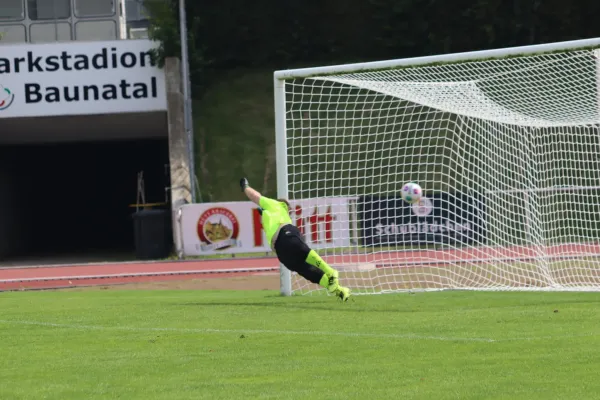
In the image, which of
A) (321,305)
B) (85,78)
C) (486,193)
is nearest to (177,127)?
(85,78)

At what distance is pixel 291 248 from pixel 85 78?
18890mm

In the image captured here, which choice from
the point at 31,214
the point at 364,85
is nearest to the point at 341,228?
the point at 364,85

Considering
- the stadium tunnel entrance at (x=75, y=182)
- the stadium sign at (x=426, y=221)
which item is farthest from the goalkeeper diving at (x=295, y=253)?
the stadium tunnel entrance at (x=75, y=182)

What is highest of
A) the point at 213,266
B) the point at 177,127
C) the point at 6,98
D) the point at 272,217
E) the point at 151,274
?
the point at 6,98

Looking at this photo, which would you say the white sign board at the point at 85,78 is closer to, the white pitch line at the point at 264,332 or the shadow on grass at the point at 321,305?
the shadow on grass at the point at 321,305

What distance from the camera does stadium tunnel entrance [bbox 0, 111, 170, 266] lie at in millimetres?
33469

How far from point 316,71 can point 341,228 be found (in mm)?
8664

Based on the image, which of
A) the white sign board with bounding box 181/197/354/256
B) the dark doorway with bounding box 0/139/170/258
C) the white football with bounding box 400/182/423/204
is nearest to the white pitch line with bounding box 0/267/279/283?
the white sign board with bounding box 181/197/354/256

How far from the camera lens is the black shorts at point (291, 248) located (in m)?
13.5

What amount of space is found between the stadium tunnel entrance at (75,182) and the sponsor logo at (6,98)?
69cm

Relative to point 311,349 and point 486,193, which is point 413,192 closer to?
point 486,193

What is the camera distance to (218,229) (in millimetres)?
26609

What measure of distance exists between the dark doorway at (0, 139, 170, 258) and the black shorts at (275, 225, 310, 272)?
22057 millimetres

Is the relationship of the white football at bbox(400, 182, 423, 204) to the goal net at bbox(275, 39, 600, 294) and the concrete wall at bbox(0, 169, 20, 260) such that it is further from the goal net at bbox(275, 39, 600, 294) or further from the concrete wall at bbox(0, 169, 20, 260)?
the concrete wall at bbox(0, 169, 20, 260)
